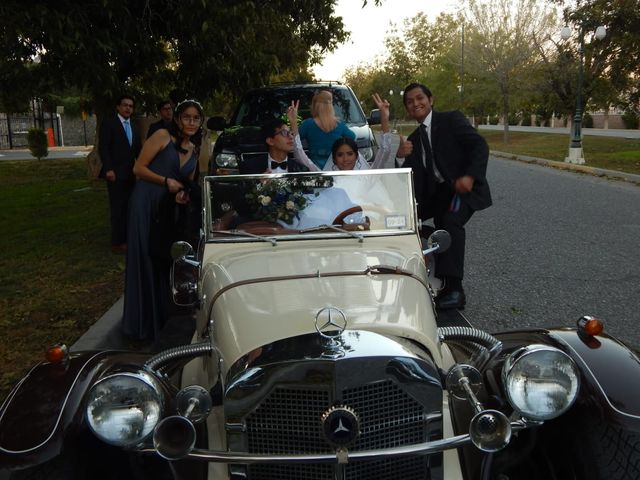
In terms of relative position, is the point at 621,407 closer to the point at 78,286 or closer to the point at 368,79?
the point at 78,286

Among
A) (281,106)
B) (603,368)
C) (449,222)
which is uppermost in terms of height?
(281,106)

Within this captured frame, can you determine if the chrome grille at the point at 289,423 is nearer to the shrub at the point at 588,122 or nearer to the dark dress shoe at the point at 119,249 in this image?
the dark dress shoe at the point at 119,249

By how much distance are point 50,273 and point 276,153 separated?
342 centimetres

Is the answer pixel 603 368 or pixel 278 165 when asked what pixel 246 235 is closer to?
pixel 278 165

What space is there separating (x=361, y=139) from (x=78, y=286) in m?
4.00

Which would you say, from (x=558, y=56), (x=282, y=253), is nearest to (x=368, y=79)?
(x=558, y=56)

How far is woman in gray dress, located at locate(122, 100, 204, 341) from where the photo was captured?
4688 mm

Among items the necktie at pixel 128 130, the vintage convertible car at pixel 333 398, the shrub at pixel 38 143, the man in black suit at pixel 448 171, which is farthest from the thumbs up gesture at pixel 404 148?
the shrub at pixel 38 143

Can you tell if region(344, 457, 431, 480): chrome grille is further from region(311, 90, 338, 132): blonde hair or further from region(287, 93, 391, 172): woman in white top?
region(311, 90, 338, 132): blonde hair

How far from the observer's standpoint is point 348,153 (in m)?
4.22

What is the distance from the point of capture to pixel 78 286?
20.2 feet

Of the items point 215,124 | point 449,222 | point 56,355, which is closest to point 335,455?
point 56,355

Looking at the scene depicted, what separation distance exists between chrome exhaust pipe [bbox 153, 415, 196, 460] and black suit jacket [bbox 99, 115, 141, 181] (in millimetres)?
5643

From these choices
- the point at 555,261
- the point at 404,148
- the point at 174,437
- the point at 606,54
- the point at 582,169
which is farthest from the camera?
the point at 606,54
